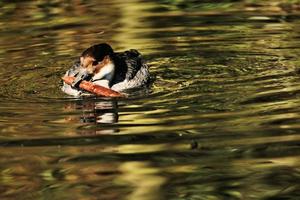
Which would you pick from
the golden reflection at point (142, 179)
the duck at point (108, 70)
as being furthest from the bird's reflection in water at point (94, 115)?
the golden reflection at point (142, 179)

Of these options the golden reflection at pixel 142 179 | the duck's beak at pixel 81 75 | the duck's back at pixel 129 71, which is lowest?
the duck's back at pixel 129 71

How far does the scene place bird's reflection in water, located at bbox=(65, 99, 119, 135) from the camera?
9.32m

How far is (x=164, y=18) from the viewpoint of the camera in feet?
49.9

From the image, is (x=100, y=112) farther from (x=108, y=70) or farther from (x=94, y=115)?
(x=108, y=70)

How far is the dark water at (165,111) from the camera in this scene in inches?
303

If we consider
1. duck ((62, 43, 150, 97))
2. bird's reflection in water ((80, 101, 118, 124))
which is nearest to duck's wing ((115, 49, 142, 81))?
duck ((62, 43, 150, 97))

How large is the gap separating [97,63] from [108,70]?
0.15 meters

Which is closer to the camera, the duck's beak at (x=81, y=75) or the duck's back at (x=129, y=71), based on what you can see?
the duck's beak at (x=81, y=75)

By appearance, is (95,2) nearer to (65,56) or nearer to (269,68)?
(65,56)

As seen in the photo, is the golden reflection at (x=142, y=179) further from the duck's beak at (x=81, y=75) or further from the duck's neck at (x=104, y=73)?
the duck's neck at (x=104, y=73)

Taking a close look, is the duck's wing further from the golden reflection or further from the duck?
the golden reflection

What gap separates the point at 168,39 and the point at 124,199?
6689 mm

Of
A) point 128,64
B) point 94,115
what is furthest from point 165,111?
point 128,64

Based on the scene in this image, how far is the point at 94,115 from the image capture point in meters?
9.98
